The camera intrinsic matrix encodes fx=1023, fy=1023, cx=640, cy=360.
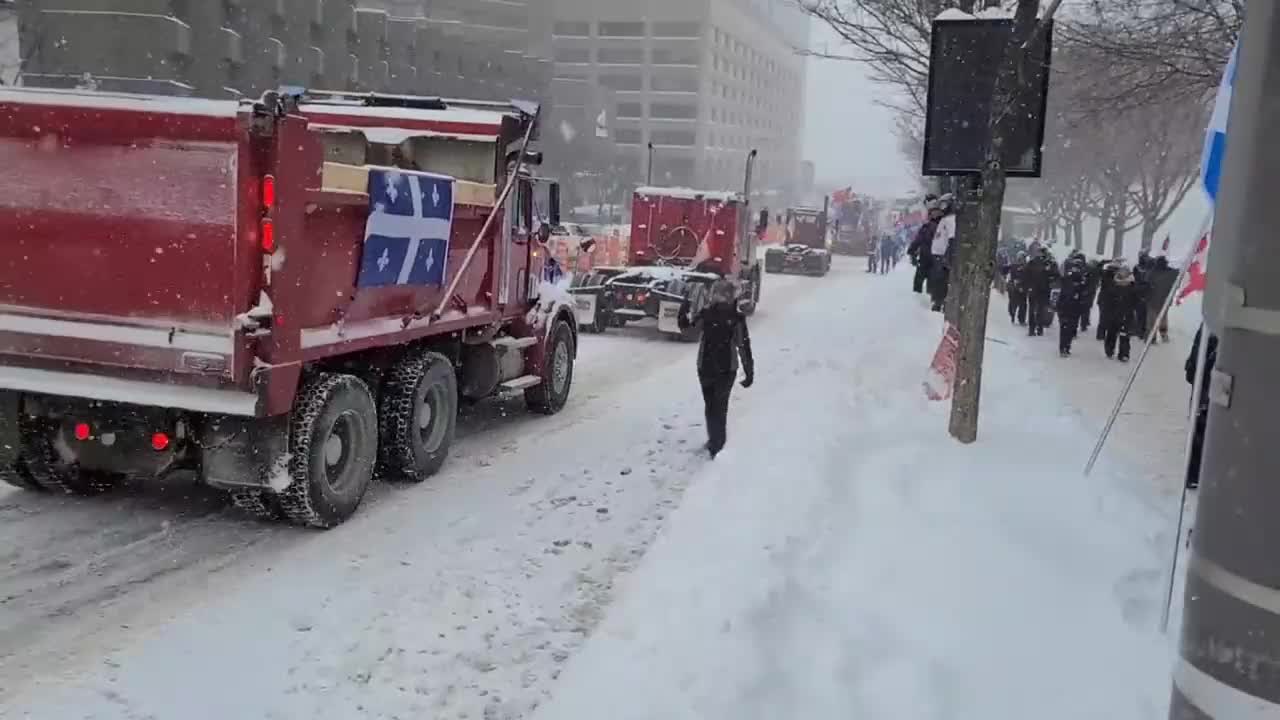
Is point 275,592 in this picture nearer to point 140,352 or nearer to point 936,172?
point 140,352

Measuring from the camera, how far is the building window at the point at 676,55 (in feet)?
365

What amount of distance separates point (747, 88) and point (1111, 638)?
13113 cm

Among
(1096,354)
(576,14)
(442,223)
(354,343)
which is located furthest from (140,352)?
(576,14)

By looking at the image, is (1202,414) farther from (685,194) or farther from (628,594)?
(685,194)

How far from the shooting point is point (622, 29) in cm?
11212

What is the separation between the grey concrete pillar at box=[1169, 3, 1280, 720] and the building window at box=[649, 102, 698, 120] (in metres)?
113

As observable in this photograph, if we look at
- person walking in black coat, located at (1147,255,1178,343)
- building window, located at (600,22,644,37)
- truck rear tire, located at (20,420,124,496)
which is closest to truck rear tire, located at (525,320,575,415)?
truck rear tire, located at (20,420,124,496)

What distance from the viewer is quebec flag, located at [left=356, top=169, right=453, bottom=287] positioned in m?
7.01

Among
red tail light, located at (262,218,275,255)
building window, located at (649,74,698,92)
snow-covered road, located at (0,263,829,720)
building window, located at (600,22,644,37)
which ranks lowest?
snow-covered road, located at (0,263,829,720)

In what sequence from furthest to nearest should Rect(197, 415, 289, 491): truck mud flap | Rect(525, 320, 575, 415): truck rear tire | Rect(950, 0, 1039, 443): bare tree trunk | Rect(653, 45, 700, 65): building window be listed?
Rect(653, 45, 700, 65): building window
Rect(525, 320, 575, 415): truck rear tire
Rect(950, 0, 1039, 443): bare tree trunk
Rect(197, 415, 289, 491): truck mud flap

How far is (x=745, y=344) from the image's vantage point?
962 cm

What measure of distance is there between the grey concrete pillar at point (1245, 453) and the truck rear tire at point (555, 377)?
29.9 ft

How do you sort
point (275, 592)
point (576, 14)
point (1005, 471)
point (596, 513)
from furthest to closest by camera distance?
Result: point (576, 14), point (1005, 471), point (596, 513), point (275, 592)

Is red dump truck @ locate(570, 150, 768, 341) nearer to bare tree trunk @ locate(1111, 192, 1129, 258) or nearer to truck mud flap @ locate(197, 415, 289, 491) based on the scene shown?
truck mud flap @ locate(197, 415, 289, 491)
